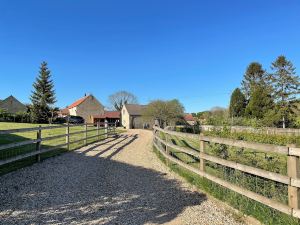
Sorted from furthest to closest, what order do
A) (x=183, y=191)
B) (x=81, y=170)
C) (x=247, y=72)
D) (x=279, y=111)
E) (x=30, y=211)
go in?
(x=247, y=72)
(x=279, y=111)
(x=81, y=170)
(x=183, y=191)
(x=30, y=211)

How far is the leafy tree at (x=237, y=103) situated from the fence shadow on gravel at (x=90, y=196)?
199ft

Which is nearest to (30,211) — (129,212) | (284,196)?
(129,212)

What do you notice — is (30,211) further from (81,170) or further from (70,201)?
(81,170)

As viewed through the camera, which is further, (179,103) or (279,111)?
(179,103)

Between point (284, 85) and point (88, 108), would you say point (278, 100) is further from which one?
point (88, 108)

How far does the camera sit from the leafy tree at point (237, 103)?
219 feet

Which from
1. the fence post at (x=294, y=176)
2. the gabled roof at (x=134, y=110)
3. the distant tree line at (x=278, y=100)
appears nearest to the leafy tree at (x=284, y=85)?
the distant tree line at (x=278, y=100)

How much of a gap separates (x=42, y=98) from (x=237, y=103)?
42.1 metres

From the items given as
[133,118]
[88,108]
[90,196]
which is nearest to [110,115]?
[88,108]

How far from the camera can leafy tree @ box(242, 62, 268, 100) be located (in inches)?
2810

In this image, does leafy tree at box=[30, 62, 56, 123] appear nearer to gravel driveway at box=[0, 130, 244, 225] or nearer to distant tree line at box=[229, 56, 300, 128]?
distant tree line at box=[229, 56, 300, 128]

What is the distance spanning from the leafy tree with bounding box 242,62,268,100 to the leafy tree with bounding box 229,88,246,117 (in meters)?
3.45

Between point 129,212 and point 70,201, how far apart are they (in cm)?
134

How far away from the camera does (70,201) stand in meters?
5.80
